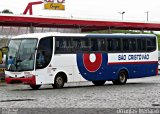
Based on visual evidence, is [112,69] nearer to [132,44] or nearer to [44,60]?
[132,44]

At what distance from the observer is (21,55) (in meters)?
25.3

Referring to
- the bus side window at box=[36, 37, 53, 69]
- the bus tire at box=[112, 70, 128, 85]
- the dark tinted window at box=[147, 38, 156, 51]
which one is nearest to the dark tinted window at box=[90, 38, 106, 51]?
the bus tire at box=[112, 70, 128, 85]

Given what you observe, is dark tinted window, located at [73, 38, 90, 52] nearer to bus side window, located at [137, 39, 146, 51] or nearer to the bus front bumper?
the bus front bumper

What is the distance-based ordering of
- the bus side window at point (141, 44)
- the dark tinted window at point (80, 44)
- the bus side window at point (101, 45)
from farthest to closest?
the bus side window at point (141, 44) → the bus side window at point (101, 45) → the dark tinted window at point (80, 44)

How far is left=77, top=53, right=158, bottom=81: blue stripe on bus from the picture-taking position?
88.6ft

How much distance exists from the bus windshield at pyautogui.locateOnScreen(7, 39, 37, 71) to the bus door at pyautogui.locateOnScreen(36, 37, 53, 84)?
29cm

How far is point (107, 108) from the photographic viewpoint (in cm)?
1459

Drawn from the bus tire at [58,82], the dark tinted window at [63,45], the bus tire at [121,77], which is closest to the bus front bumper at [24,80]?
the bus tire at [58,82]

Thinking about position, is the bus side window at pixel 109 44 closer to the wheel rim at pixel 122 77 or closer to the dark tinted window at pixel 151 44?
the wheel rim at pixel 122 77

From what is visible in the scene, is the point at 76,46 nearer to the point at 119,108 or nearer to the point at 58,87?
the point at 58,87

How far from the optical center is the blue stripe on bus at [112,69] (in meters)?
27.0

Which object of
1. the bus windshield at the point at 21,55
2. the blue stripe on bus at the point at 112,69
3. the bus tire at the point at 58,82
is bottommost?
the bus tire at the point at 58,82

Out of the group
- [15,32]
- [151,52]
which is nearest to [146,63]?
[151,52]

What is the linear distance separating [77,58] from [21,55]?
300 cm
